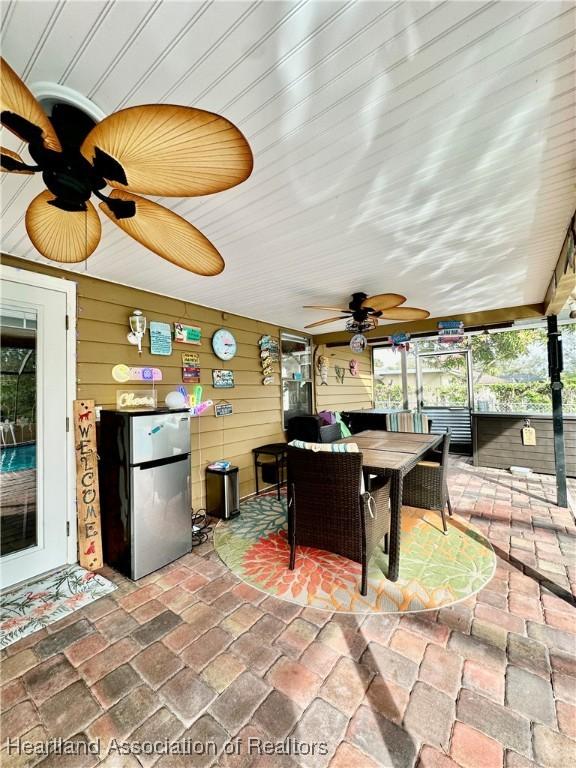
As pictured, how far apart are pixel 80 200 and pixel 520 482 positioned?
572cm

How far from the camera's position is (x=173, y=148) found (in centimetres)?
86

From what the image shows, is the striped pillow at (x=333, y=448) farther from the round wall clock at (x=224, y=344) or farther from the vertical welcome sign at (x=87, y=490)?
the round wall clock at (x=224, y=344)

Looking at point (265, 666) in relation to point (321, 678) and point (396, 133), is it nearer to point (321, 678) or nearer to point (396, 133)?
point (321, 678)

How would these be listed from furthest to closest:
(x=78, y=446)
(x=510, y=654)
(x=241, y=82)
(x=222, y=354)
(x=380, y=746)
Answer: (x=222, y=354) < (x=78, y=446) < (x=510, y=654) < (x=380, y=746) < (x=241, y=82)

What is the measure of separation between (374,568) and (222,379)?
8.70ft

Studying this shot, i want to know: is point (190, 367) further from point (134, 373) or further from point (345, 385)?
point (345, 385)

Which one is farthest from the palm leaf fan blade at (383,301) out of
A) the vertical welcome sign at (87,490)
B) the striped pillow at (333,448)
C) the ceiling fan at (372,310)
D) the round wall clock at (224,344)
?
the vertical welcome sign at (87,490)

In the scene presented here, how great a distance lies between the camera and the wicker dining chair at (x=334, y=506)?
208cm

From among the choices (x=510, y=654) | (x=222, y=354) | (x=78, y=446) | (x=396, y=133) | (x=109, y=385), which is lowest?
(x=510, y=654)

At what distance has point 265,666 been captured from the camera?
1.57 m

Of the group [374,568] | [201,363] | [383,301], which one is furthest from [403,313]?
[374,568]

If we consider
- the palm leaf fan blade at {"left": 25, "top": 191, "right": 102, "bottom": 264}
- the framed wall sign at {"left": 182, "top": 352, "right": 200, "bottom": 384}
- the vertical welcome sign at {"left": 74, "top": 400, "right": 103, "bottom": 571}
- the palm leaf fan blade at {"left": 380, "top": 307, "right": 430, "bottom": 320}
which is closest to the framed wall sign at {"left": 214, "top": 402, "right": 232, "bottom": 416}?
the framed wall sign at {"left": 182, "top": 352, "right": 200, "bottom": 384}

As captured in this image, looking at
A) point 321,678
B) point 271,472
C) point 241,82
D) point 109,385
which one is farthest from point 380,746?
point 271,472

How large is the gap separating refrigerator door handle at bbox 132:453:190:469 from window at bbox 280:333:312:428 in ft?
8.23
